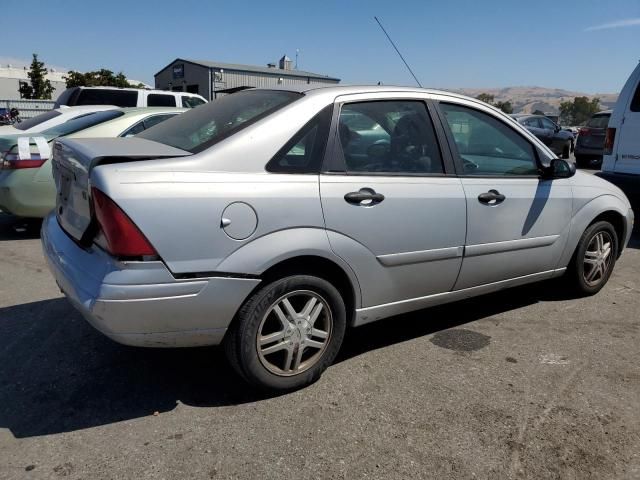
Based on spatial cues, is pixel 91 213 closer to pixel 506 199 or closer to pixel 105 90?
pixel 506 199

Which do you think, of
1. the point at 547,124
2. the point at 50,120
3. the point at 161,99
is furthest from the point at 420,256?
the point at 547,124

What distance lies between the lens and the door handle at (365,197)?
9.80 ft

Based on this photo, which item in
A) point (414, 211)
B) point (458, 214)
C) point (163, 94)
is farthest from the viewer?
point (163, 94)

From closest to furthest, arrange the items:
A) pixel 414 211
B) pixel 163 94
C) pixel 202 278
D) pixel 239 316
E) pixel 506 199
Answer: pixel 202 278, pixel 239 316, pixel 414 211, pixel 506 199, pixel 163 94

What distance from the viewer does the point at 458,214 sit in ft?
11.3

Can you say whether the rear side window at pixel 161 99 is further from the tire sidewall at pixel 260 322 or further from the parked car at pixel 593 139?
the parked car at pixel 593 139

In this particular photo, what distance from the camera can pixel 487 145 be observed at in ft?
12.9

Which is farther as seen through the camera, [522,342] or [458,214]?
[522,342]

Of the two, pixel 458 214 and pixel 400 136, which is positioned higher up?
pixel 400 136

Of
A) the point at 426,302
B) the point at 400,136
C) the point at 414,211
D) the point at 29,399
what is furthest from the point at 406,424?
the point at 29,399

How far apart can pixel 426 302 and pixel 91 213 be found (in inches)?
81.1

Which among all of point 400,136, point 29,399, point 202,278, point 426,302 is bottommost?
point 29,399

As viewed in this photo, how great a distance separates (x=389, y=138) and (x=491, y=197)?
82 centimetres

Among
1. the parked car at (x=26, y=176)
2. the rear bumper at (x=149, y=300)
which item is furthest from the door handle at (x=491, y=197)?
the parked car at (x=26, y=176)
